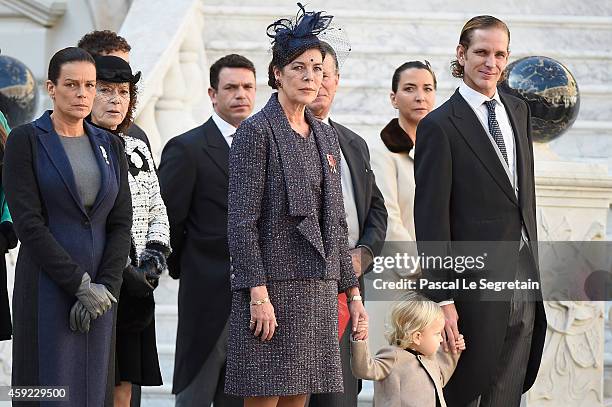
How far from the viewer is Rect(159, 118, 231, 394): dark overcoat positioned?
19.3ft

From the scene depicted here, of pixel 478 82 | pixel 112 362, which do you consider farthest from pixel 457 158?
pixel 112 362

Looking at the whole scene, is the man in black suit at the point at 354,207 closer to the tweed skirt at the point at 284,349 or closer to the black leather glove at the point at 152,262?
the black leather glove at the point at 152,262

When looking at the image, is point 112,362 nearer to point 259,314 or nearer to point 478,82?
point 259,314

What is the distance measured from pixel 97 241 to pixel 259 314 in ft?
2.04

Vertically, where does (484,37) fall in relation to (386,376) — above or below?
above

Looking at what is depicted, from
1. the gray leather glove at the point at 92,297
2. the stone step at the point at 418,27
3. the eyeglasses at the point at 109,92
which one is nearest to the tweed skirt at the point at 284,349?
the gray leather glove at the point at 92,297

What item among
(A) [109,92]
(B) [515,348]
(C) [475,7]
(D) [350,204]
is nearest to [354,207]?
(D) [350,204]

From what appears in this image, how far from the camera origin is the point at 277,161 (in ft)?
15.9

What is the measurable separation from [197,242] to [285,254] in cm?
121

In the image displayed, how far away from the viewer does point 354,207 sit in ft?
19.4

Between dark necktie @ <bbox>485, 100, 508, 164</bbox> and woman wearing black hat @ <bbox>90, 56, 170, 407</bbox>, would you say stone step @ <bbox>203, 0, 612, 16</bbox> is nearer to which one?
woman wearing black hat @ <bbox>90, 56, 170, 407</bbox>

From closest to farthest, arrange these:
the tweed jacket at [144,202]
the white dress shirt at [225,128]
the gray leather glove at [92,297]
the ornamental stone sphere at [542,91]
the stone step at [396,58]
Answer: the gray leather glove at [92,297]
the tweed jacket at [144,202]
the white dress shirt at [225,128]
the ornamental stone sphere at [542,91]
the stone step at [396,58]

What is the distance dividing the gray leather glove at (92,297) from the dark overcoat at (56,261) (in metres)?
0.03

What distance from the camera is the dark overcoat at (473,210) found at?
5234 mm
